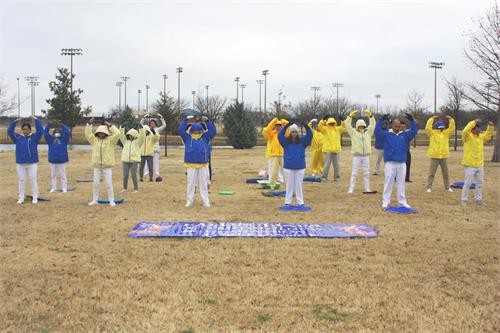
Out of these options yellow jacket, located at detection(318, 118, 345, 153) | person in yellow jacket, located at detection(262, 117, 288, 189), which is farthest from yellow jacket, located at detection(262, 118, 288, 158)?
yellow jacket, located at detection(318, 118, 345, 153)

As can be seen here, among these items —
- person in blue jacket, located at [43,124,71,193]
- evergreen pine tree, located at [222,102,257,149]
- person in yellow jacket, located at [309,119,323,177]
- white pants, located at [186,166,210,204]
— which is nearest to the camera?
white pants, located at [186,166,210,204]

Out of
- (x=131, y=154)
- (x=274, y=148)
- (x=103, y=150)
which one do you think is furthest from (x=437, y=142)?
(x=103, y=150)

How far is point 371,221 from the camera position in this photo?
8.84 meters

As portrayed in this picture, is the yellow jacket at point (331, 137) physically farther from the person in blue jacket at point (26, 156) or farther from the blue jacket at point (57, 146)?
the person in blue jacket at point (26, 156)

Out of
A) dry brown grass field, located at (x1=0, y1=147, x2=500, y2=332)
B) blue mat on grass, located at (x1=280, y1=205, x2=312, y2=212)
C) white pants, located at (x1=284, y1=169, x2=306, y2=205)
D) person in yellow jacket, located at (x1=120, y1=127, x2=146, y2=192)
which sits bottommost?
dry brown grass field, located at (x1=0, y1=147, x2=500, y2=332)

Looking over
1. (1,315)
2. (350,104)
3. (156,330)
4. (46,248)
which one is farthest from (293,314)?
(350,104)

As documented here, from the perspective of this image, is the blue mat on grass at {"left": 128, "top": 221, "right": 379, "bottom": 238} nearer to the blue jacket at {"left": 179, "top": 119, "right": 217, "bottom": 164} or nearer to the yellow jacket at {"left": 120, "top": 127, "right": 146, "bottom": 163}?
the blue jacket at {"left": 179, "top": 119, "right": 217, "bottom": 164}

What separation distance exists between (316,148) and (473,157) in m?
6.82

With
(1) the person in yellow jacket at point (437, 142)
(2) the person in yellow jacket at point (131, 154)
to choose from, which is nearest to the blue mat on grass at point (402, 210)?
(1) the person in yellow jacket at point (437, 142)

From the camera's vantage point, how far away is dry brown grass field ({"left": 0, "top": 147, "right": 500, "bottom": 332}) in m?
4.45

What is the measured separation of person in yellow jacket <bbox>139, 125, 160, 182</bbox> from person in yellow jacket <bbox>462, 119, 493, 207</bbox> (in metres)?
8.83

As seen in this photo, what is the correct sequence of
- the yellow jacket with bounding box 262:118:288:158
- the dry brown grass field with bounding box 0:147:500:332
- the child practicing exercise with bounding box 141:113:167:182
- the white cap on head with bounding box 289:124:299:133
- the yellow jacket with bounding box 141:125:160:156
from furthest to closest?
1. the child practicing exercise with bounding box 141:113:167:182
2. the yellow jacket with bounding box 141:125:160:156
3. the yellow jacket with bounding box 262:118:288:158
4. the white cap on head with bounding box 289:124:299:133
5. the dry brown grass field with bounding box 0:147:500:332

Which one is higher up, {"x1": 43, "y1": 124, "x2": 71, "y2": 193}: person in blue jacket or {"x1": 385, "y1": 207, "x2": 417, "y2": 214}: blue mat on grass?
{"x1": 43, "y1": 124, "x2": 71, "y2": 193}: person in blue jacket

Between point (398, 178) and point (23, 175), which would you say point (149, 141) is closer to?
point (23, 175)
